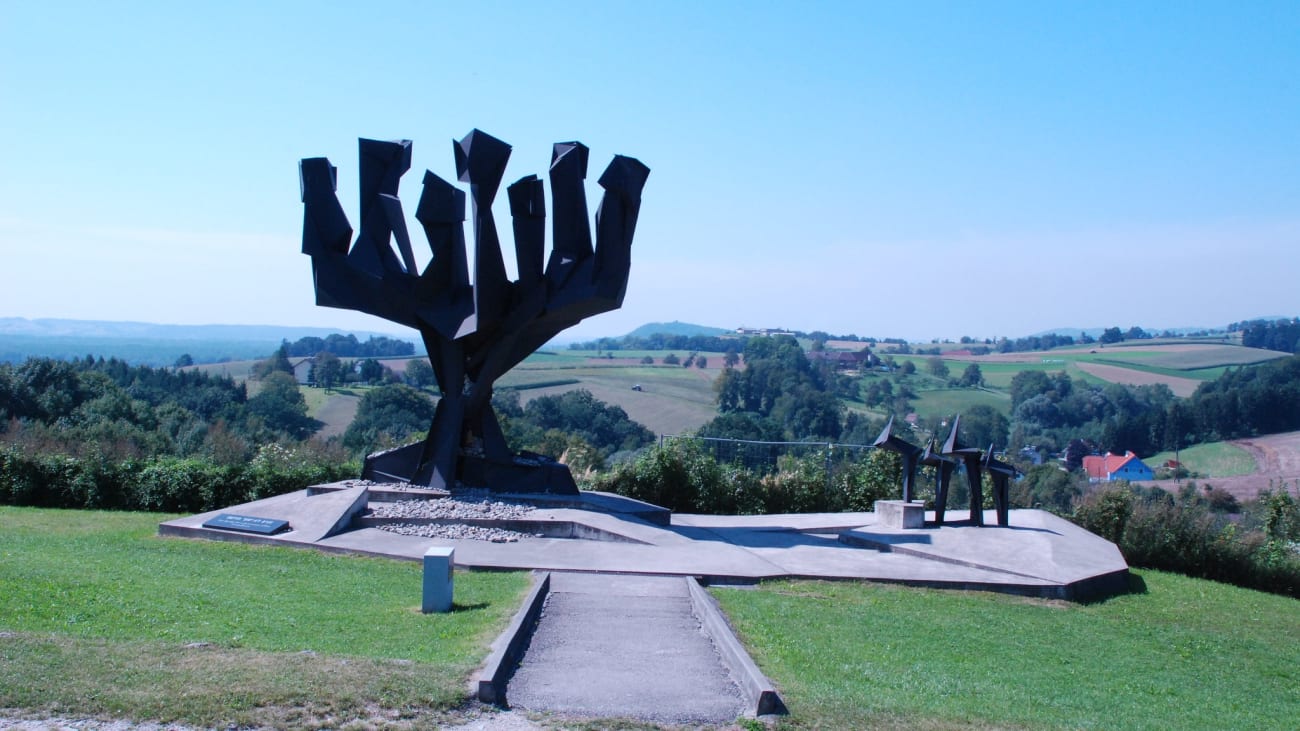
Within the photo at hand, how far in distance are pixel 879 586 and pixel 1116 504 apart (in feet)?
22.3

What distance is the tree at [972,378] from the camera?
210 feet

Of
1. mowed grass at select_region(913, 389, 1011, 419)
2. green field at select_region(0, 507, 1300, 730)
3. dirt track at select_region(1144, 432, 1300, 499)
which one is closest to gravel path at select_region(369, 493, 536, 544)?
green field at select_region(0, 507, 1300, 730)

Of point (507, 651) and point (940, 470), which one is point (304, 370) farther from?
point (507, 651)

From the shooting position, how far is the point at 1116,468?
99.8 ft

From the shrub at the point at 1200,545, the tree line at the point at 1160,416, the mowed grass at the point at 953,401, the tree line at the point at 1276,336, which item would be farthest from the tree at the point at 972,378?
the shrub at the point at 1200,545

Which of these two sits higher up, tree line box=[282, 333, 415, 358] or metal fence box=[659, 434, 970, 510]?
tree line box=[282, 333, 415, 358]

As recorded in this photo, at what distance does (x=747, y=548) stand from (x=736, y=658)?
646cm

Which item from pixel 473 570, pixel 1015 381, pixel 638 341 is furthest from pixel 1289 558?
pixel 638 341

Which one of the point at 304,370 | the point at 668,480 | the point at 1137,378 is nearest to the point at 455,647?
the point at 668,480

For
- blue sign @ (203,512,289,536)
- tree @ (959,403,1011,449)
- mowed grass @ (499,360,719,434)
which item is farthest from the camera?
mowed grass @ (499,360,719,434)

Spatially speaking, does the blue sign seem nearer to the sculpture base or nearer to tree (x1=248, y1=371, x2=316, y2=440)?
the sculpture base

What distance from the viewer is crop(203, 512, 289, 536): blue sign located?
1317 centimetres

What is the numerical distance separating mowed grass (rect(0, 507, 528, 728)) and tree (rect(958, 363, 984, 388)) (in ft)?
186

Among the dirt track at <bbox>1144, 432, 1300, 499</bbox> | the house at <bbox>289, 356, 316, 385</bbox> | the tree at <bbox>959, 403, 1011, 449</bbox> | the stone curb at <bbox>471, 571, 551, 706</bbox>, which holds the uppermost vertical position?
the house at <bbox>289, 356, 316, 385</bbox>
